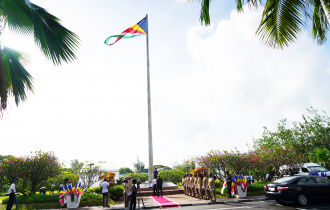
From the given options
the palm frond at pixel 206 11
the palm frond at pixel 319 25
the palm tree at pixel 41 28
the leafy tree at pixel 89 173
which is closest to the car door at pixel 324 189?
the palm frond at pixel 319 25

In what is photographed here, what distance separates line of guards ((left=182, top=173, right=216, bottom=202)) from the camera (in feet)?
44.8

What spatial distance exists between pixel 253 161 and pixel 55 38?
Answer: 61.0ft

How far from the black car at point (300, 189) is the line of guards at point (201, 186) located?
341 centimetres

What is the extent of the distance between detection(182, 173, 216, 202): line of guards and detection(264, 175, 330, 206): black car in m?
3.41

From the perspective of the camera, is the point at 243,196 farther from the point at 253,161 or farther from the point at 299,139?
the point at 299,139

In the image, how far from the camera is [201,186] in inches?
593

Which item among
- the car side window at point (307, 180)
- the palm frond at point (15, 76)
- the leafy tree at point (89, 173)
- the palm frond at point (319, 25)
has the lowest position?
the car side window at point (307, 180)

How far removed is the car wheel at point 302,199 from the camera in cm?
1039

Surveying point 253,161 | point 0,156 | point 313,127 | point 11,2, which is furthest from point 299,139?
point 0,156

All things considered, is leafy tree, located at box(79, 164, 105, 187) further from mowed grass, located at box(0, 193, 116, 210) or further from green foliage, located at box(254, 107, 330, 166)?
green foliage, located at box(254, 107, 330, 166)

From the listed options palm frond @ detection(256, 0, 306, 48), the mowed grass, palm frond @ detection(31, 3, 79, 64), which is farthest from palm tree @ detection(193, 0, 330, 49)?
the mowed grass

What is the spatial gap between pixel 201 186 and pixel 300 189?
6.19m

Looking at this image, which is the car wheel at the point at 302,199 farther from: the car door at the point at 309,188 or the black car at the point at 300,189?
the car door at the point at 309,188

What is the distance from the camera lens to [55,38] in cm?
649
